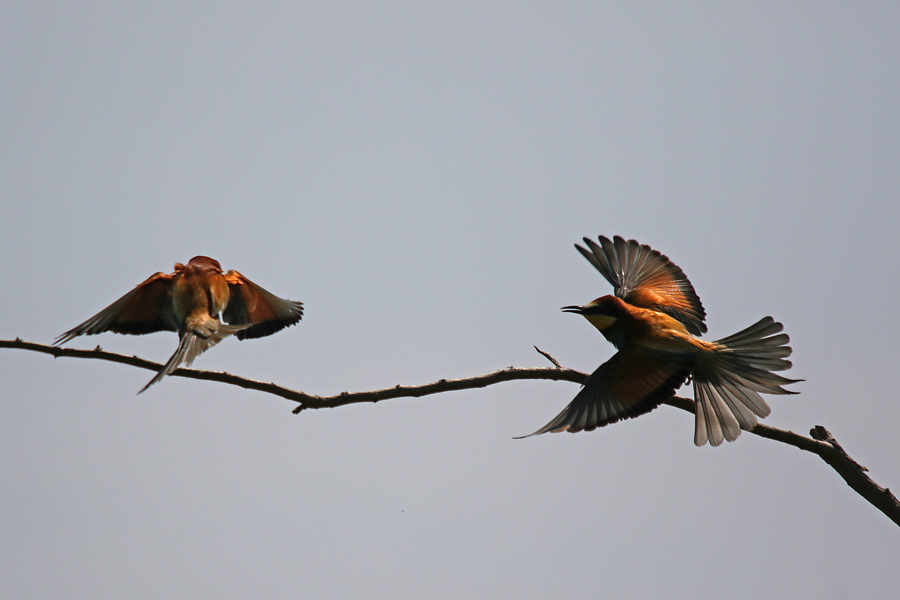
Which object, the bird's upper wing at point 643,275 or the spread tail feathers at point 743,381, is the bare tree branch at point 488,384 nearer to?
the spread tail feathers at point 743,381

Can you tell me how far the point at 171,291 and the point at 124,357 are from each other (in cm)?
108

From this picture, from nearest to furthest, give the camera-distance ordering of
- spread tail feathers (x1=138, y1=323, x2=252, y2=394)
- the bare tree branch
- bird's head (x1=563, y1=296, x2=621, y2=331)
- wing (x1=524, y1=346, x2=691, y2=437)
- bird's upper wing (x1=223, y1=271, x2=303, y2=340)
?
the bare tree branch < spread tail feathers (x1=138, y1=323, x2=252, y2=394) < wing (x1=524, y1=346, x2=691, y2=437) < bird's head (x1=563, y1=296, x2=621, y2=331) < bird's upper wing (x1=223, y1=271, x2=303, y2=340)

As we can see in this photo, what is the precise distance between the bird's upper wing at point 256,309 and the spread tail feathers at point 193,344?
1.62ft

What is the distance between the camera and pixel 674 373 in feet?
9.71

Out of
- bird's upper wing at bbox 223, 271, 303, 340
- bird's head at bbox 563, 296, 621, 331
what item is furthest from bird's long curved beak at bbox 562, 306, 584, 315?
bird's upper wing at bbox 223, 271, 303, 340

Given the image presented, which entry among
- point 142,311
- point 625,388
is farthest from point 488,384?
point 142,311

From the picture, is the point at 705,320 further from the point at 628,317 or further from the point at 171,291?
the point at 171,291

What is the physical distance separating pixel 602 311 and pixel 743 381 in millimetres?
653

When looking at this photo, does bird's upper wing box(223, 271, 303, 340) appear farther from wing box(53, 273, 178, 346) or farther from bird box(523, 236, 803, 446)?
bird box(523, 236, 803, 446)

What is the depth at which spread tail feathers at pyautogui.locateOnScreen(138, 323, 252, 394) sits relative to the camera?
8.13 ft

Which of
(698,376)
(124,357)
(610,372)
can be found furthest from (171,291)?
(698,376)

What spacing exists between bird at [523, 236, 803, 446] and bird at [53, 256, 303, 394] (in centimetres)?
147

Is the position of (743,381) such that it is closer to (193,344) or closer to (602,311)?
(602,311)

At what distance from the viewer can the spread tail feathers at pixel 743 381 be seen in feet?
9.11
